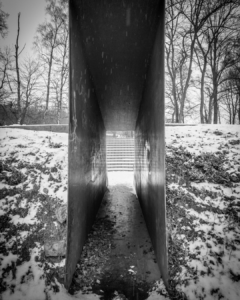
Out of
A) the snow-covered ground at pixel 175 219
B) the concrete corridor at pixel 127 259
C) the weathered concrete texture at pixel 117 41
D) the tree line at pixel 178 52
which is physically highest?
the tree line at pixel 178 52

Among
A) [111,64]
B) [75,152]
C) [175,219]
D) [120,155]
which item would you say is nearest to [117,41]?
[111,64]

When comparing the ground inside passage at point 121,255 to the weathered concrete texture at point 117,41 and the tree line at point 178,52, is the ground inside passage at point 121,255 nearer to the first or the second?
the weathered concrete texture at point 117,41

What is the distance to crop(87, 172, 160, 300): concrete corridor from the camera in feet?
7.06

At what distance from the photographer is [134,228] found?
11.9 ft

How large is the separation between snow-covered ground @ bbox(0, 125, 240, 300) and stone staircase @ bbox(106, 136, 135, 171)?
562cm

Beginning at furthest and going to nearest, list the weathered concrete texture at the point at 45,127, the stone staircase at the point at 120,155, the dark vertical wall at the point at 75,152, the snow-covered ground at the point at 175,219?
the stone staircase at the point at 120,155
the weathered concrete texture at the point at 45,127
the dark vertical wall at the point at 75,152
the snow-covered ground at the point at 175,219

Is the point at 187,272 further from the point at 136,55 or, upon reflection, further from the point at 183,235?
the point at 136,55

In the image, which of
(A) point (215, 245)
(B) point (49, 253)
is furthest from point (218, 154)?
(B) point (49, 253)

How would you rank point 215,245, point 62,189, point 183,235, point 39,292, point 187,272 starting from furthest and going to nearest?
point 62,189 → point 183,235 → point 215,245 → point 187,272 → point 39,292

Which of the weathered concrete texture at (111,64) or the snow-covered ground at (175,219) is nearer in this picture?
the snow-covered ground at (175,219)

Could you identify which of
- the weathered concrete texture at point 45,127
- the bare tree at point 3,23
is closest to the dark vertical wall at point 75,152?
the weathered concrete texture at point 45,127

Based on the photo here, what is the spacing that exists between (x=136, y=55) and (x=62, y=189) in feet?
11.1

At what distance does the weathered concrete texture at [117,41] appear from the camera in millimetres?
2254

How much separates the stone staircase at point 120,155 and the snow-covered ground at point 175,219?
221 inches
